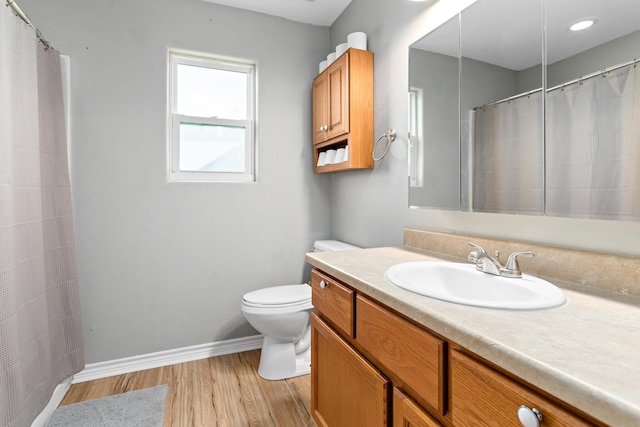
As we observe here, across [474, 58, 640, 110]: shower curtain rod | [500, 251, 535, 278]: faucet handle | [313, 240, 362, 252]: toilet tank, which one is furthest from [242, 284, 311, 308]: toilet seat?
[474, 58, 640, 110]: shower curtain rod

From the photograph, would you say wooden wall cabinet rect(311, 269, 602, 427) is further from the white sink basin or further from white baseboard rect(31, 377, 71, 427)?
white baseboard rect(31, 377, 71, 427)

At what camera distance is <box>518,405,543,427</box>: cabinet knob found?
0.50 metres

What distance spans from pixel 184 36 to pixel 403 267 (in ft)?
6.89

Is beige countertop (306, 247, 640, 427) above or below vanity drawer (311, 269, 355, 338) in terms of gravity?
above

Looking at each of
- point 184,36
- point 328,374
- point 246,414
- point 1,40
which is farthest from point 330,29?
point 246,414

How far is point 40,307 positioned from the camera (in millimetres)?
1472

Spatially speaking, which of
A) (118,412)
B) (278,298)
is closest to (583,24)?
(278,298)

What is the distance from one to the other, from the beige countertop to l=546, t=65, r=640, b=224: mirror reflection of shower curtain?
0.24 metres

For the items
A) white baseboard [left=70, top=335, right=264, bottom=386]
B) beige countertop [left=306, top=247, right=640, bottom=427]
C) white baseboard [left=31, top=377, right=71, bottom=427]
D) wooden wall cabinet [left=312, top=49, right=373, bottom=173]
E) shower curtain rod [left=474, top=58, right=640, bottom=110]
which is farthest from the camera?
white baseboard [left=70, top=335, right=264, bottom=386]

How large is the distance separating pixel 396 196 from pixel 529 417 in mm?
1349

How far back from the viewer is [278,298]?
196 centimetres

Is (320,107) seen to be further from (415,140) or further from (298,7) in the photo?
(415,140)

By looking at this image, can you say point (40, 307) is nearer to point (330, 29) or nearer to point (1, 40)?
point (1, 40)

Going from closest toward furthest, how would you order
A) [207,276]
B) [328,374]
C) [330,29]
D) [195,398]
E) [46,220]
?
[328,374] → [46,220] → [195,398] → [207,276] → [330,29]
